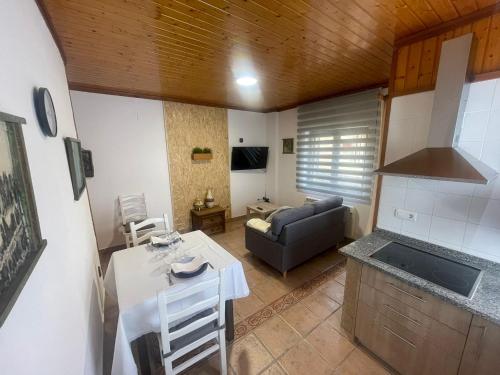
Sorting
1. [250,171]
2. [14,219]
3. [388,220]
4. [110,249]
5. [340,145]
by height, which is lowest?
[110,249]

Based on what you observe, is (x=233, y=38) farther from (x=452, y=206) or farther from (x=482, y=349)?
(x=482, y=349)

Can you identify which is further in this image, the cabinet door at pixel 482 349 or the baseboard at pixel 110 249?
the baseboard at pixel 110 249

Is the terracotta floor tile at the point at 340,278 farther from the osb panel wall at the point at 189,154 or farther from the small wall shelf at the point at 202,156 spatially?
the small wall shelf at the point at 202,156

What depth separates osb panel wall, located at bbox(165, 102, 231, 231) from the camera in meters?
3.72

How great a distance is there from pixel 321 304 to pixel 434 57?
2.35 metres

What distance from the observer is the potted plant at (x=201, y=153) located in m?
3.91

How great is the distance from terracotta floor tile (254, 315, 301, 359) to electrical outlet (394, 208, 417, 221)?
1364mm

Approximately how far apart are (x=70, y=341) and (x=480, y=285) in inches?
85.7

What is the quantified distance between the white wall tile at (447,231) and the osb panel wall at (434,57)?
980 mm

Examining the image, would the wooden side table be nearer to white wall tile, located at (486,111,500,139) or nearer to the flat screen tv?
the flat screen tv

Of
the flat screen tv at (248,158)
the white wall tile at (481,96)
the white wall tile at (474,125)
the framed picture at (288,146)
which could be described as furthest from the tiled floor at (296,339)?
the framed picture at (288,146)

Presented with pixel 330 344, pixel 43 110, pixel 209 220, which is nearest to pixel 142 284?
pixel 43 110

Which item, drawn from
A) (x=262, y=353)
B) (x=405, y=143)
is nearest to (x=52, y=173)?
(x=262, y=353)

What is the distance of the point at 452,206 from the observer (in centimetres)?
155
